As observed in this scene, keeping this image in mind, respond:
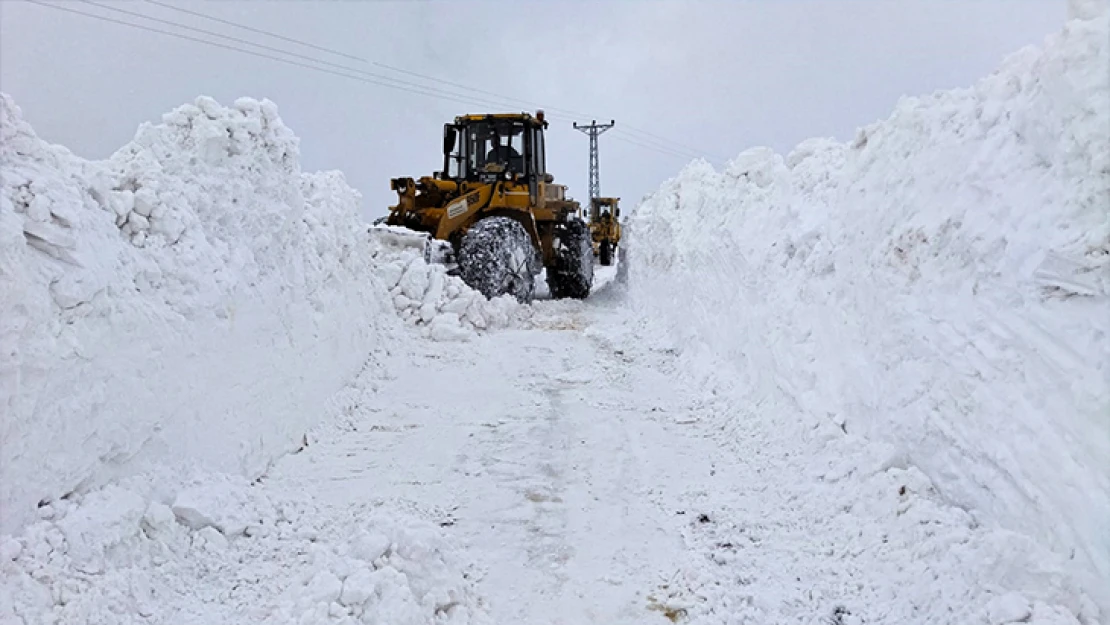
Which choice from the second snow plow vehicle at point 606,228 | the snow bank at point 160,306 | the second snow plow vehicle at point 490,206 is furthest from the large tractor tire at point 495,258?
the second snow plow vehicle at point 606,228

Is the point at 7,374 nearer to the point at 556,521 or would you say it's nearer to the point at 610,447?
the point at 556,521

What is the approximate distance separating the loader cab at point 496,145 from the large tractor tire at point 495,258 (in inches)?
70.0

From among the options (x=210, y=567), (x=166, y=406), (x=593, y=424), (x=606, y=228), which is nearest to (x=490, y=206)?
(x=593, y=424)

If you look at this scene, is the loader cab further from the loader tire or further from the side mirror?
the loader tire

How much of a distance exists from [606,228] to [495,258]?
1454cm

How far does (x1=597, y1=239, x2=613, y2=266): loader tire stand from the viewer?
25.8m

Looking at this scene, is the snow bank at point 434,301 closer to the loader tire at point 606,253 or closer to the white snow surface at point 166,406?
the white snow surface at point 166,406

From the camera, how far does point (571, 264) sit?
15.6m

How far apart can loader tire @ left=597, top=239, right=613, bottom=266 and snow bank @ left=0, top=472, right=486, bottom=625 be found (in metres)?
22.1

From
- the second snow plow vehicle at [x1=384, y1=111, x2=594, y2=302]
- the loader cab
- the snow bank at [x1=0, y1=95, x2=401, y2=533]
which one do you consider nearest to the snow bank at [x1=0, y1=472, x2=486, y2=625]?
the snow bank at [x1=0, y1=95, x2=401, y2=533]

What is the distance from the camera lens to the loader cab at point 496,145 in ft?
45.3

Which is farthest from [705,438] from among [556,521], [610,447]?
[556,521]

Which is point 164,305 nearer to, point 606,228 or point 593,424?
point 593,424

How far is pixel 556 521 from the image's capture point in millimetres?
4500
